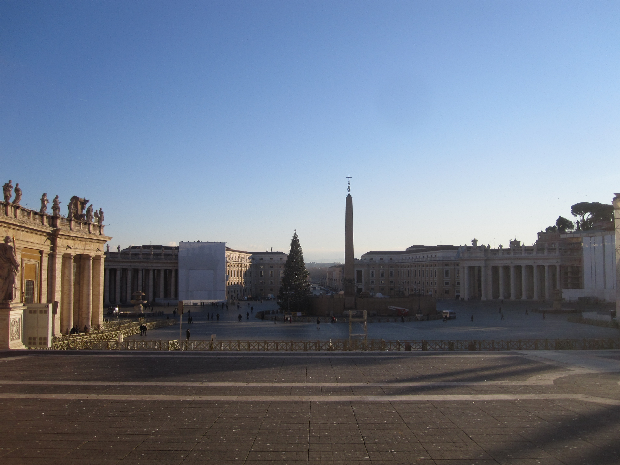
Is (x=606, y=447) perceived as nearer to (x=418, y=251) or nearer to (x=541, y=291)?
(x=541, y=291)

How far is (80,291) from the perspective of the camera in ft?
126

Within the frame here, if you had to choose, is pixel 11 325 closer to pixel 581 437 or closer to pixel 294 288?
pixel 581 437

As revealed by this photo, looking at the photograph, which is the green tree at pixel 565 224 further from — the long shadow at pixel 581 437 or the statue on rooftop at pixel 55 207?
the long shadow at pixel 581 437

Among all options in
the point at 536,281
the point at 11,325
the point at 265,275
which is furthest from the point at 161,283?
the point at 11,325

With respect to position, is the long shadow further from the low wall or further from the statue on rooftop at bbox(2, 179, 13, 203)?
the low wall

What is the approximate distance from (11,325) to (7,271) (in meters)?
2.28

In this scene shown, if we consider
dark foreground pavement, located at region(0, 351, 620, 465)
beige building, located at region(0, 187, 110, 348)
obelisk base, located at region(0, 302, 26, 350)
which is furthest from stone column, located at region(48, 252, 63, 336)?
dark foreground pavement, located at region(0, 351, 620, 465)

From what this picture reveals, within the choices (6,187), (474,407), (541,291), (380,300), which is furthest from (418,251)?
(474,407)

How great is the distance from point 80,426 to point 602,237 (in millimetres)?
70454

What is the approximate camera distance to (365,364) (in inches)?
761

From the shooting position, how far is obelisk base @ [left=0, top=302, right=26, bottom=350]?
2155cm

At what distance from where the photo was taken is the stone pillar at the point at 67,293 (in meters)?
34.6

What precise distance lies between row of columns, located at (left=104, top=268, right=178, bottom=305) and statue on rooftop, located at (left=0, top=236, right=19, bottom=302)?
62606 millimetres

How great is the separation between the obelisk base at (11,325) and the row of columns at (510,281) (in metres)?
81.0
